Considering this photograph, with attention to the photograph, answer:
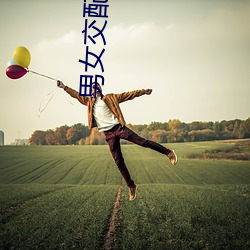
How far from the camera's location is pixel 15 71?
5.59 m

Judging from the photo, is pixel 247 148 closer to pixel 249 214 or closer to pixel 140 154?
pixel 140 154

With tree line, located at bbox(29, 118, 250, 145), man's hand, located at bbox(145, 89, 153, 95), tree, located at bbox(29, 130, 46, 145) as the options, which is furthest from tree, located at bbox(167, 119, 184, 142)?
man's hand, located at bbox(145, 89, 153, 95)

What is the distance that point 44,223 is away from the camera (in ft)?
23.2

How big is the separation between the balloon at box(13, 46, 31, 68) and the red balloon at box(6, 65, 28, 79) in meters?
0.08

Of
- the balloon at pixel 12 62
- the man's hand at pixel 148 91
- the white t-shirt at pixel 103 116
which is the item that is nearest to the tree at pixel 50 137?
the balloon at pixel 12 62

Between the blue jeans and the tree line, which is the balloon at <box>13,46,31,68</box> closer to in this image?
the blue jeans

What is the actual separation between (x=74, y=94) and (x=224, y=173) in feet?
75.9

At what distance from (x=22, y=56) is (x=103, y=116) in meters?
2.01

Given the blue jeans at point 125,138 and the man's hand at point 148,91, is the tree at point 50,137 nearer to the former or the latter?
the blue jeans at point 125,138

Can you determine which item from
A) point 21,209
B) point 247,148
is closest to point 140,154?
point 247,148

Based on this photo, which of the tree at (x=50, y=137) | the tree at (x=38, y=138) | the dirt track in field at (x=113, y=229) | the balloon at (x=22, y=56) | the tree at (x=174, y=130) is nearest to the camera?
the balloon at (x=22, y=56)

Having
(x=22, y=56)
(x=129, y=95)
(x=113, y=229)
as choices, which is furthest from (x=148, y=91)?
(x=113, y=229)

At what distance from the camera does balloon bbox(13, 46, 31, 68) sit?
18.2ft

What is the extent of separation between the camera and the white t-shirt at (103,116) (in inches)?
198
